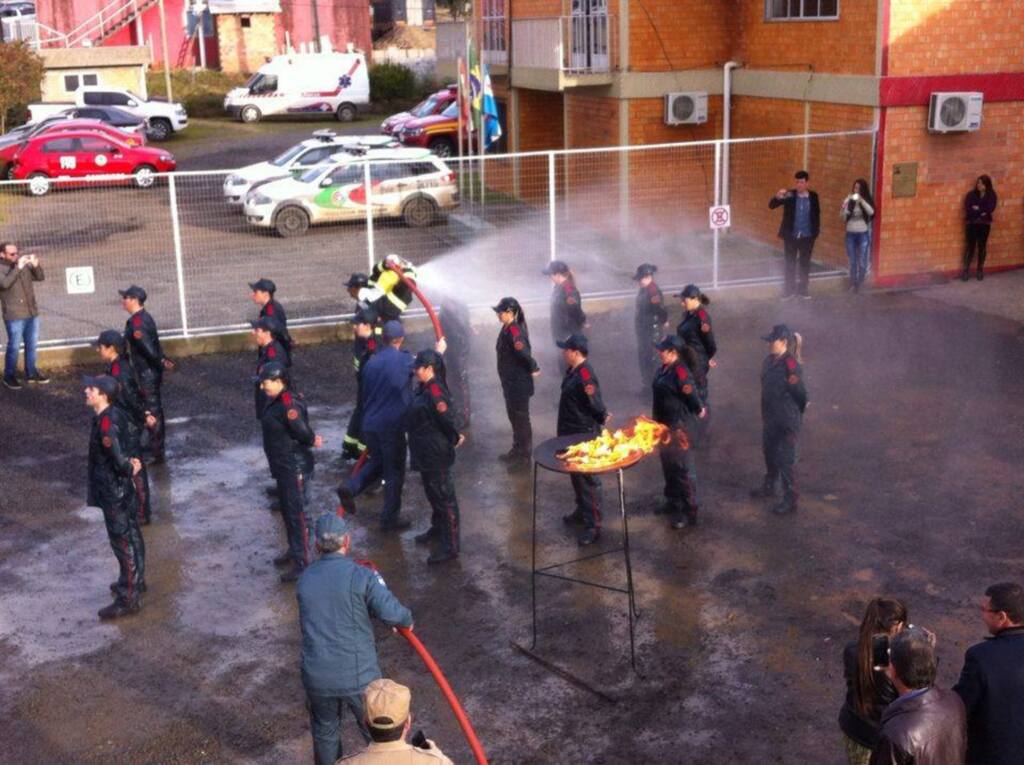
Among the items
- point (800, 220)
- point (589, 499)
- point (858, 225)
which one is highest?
point (800, 220)

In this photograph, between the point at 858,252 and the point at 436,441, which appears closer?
the point at 436,441

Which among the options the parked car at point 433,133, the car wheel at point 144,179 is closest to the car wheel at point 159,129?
the car wheel at point 144,179

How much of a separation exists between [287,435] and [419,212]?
13708 millimetres

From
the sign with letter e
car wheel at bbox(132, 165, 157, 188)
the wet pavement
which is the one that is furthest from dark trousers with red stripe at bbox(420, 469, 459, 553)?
car wheel at bbox(132, 165, 157, 188)

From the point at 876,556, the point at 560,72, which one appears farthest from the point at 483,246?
the point at 876,556

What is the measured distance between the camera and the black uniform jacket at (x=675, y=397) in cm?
1027

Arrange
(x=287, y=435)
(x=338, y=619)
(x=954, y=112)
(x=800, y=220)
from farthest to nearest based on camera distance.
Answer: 1. (x=954, y=112)
2. (x=800, y=220)
3. (x=287, y=435)
4. (x=338, y=619)

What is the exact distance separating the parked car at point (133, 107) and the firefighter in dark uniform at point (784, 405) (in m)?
32.4

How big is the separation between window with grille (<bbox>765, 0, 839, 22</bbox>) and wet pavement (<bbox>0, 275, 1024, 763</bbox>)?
24.5 ft

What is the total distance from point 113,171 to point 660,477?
75.8ft

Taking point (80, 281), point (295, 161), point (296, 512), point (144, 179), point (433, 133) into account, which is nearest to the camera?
point (296, 512)

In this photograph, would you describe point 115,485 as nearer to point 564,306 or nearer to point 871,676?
point 871,676

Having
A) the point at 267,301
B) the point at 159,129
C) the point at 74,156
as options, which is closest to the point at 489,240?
the point at 267,301

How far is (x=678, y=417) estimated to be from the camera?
1041cm
